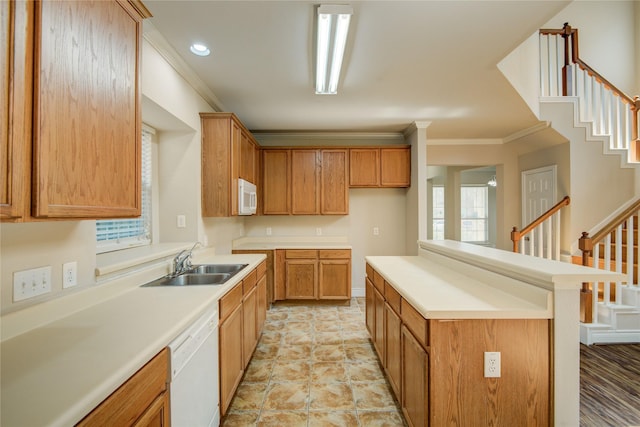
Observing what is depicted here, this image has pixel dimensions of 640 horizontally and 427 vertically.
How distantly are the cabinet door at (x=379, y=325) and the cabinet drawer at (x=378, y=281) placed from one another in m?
0.04

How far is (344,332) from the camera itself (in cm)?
328

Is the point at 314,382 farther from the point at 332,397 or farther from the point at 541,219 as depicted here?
the point at 541,219

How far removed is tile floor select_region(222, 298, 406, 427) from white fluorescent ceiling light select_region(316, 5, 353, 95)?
8.62 ft

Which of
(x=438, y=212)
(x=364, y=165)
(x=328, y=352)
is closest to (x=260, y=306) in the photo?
(x=328, y=352)

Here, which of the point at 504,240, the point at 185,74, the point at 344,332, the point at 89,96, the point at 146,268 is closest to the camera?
the point at 89,96

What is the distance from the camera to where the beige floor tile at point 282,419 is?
1865mm

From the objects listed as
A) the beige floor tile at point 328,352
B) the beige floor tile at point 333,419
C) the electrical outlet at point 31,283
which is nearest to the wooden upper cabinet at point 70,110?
the electrical outlet at point 31,283

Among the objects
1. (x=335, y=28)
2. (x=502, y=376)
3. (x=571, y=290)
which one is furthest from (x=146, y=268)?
(x=571, y=290)

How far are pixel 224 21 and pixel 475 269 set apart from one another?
243 cm

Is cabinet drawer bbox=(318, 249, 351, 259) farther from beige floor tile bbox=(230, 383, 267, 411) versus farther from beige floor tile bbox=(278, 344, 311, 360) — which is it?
beige floor tile bbox=(230, 383, 267, 411)

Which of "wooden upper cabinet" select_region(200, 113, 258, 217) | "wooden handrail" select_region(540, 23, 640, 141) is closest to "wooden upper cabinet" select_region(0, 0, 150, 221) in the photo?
"wooden upper cabinet" select_region(200, 113, 258, 217)

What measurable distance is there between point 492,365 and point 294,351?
1959 millimetres

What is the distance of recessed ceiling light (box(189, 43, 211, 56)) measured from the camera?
2183mm

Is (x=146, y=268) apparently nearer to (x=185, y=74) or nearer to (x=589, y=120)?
(x=185, y=74)
